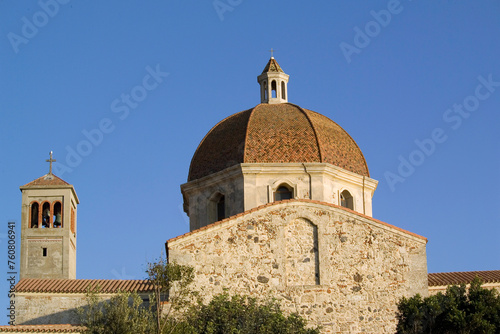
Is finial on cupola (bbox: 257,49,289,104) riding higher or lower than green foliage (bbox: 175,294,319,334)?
higher

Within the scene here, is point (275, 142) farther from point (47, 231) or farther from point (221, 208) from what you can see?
point (47, 231)

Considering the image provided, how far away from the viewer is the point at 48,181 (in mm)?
47156

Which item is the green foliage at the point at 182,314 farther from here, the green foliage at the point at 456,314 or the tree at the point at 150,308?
the green foliage at the point at 456,314

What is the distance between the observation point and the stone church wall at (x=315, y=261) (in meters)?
28.9

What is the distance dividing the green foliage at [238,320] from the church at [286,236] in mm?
1238

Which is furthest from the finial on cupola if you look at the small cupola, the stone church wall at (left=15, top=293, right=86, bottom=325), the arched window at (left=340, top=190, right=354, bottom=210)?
the stone church wall at (left=15, top=293, right=86, bottom=325)

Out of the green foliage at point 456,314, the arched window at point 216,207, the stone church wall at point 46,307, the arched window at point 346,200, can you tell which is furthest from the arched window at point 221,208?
the green foliage at point 456,314

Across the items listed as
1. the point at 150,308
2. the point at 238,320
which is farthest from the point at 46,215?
the point at 238,320

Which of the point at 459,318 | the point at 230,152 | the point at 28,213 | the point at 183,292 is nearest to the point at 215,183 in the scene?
the point at 230,152

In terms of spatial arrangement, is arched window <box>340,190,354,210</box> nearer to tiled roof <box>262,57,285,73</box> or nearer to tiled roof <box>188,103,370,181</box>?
tiled roof <box>188,103,370,181</box>

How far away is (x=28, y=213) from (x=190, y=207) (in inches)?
521

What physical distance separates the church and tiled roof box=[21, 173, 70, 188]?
12263mm

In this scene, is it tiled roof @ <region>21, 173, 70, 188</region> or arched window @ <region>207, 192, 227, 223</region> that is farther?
tiled roof @ <region>21, 173, 70, 188</region>

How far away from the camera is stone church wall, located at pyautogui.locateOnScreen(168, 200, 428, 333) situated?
1138 inches
